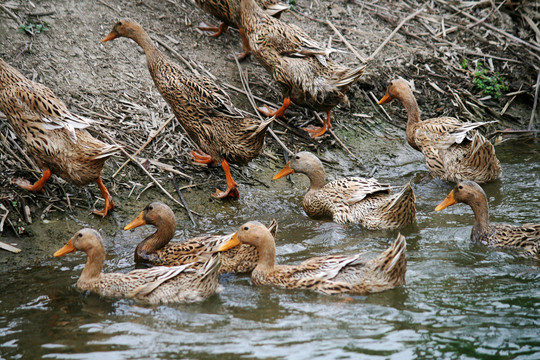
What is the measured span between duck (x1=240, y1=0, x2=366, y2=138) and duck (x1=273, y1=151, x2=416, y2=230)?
1.18 metres

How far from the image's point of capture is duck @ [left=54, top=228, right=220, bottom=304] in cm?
589

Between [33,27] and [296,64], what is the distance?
3882 millimetres

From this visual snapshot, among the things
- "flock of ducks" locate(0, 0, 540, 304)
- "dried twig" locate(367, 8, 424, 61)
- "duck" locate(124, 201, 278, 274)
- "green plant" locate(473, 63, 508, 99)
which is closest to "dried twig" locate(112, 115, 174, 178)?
"flock of ducks" locate(0, 0, 540, 304)

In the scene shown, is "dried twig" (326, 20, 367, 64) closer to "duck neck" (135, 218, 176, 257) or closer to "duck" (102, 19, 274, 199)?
"duck" (102, 19, 274, 199)

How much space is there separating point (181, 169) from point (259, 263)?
2.53 m

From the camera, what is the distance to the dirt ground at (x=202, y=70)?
25.3 feet

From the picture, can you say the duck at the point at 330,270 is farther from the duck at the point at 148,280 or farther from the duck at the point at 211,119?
the duck at the point at 211,119

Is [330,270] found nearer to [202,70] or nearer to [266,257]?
[266,257]

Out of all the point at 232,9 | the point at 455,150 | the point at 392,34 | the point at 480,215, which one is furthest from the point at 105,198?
the point at 392,34

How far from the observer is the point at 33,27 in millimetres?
9242

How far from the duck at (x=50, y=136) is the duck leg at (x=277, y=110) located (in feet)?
9.53

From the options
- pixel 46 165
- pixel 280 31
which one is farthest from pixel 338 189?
pixel 46 165

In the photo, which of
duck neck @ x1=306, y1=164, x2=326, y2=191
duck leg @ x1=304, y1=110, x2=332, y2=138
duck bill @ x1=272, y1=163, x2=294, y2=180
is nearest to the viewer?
duck neck @ x1=306, y1=164, x2=326, y2=191

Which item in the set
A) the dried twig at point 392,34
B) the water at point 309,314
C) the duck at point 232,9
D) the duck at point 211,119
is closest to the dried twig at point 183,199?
the water at point 309,314
